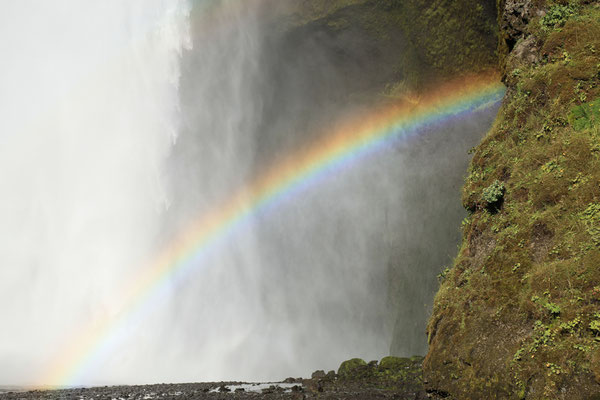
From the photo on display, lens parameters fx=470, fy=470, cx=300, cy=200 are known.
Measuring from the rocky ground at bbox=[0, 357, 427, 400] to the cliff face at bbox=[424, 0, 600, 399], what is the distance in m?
6.05

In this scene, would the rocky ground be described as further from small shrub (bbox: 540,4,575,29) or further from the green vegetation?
small shrub (bbox: 540,4,575,29)

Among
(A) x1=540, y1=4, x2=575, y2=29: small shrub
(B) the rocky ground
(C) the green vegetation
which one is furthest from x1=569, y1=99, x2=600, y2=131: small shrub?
(C) the green vegetation

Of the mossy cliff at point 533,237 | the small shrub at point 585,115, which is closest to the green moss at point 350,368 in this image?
the mossy cliff at point 533,237

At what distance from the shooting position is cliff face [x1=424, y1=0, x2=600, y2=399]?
6926 mm

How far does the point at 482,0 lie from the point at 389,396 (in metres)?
20.6

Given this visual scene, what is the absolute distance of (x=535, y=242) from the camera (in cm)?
878

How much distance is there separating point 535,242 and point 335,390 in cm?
1153

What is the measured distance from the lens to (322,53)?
34406 mm

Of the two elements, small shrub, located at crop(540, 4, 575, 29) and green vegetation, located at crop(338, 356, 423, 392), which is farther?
green vegetation, located at crop(338, 356, 423, 392)

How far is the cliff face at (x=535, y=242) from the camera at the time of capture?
22.7ft

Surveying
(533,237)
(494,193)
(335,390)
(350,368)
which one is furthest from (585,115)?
(350,368)

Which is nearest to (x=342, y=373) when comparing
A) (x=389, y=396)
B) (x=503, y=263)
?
(x=389, y=396)

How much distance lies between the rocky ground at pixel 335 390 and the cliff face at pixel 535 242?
19.8 feet

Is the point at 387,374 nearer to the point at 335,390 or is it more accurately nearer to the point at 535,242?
the point at 335,390
